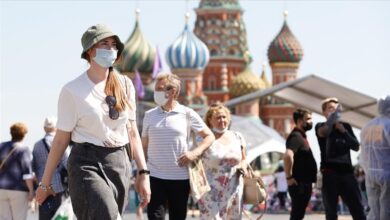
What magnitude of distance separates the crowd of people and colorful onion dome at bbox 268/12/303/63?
8086cm

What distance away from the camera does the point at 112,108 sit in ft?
21.0

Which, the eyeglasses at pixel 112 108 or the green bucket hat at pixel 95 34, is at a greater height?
the green bucket hat at pixel 95 34

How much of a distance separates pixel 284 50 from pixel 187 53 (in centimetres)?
1155

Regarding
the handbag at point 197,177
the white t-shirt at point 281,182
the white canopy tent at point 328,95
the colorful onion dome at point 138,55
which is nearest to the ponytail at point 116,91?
the handbag at point 197,177

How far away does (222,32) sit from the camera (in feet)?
297

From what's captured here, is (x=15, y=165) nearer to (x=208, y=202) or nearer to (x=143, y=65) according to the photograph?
(x=208, y=202)

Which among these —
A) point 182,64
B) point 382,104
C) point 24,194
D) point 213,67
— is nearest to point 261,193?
point 382,104

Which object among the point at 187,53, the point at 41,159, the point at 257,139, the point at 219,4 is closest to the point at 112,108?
the point at 41,159

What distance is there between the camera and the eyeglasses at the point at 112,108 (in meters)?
6.39

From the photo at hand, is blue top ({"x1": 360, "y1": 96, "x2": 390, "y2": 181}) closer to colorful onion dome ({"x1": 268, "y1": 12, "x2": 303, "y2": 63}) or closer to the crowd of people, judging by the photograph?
the crowd of people

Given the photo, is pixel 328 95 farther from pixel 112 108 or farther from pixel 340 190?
pixel 112 108

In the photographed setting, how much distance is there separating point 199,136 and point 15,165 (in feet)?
7.31

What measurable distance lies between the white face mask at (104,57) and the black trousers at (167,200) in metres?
2.78

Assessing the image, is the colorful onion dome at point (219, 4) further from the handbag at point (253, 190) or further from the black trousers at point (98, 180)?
the black trousers at point (98, 180)
